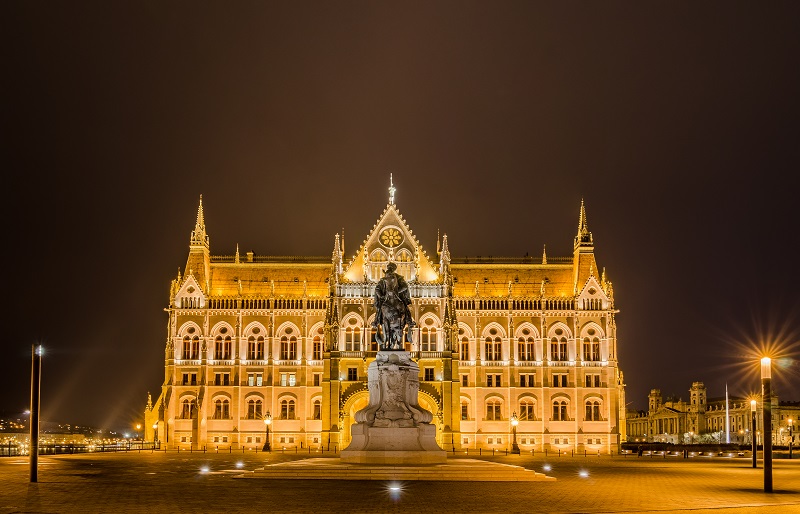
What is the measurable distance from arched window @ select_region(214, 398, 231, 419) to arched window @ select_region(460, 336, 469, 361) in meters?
25.3

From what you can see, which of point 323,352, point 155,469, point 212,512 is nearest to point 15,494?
point 212,512

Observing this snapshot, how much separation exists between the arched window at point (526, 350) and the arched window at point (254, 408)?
2821 cm

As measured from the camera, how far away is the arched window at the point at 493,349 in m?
108

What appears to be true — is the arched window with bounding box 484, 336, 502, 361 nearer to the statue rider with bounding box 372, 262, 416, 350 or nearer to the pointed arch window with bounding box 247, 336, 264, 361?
the pointed arch window with bounding box 247, 336, 264, 361

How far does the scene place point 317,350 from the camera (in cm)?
10950

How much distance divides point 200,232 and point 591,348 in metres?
Answer: 45.1

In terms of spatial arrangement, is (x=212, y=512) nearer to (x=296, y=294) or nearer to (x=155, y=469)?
(x=155, y=469)

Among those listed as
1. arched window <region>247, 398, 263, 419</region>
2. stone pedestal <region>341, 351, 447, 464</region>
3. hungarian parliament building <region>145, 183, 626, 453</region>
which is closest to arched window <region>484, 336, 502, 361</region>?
hungarian parliament building <region>145, 183, 626, 453</region>

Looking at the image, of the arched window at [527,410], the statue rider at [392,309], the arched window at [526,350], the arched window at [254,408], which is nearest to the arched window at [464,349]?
the arched window at [526,350]

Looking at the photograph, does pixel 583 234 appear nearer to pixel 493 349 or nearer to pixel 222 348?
pixel 493 349

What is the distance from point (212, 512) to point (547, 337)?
269ft

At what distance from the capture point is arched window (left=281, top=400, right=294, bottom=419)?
108438 mm

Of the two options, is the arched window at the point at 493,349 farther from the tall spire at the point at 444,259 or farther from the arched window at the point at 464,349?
the tall spire at the point at 444,259

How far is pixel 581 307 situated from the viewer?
10869 centimetres
